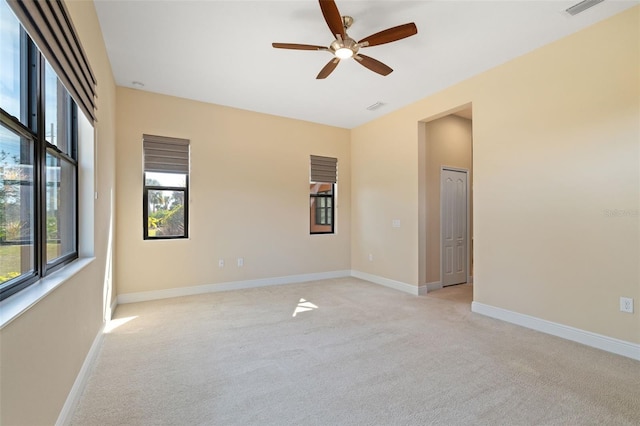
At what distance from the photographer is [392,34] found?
99.0 inches

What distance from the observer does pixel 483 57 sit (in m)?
3.38

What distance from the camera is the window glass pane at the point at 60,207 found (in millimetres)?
1915

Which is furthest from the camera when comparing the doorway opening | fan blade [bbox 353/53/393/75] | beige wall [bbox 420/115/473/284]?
beige wall [bbox 420/115/473/284]

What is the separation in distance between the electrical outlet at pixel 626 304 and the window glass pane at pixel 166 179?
206 inches

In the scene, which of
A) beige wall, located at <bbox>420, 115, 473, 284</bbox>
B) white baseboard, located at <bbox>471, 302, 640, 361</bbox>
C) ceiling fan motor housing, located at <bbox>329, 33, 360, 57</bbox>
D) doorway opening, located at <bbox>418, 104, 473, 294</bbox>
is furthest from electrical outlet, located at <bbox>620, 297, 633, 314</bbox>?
ceiling fan motor housing, located at <bbox>329, 33, 360, 57</bbox>

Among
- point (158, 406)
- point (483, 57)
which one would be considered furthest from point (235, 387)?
point (483, 57)

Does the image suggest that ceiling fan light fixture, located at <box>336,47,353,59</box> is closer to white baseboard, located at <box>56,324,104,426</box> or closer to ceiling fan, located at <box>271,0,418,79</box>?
ceiling fan, located at <box>271,0,418,79</box>

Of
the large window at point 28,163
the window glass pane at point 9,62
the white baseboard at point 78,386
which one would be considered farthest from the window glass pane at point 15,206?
the white baseboard at point 78,386

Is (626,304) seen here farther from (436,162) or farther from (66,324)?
(66,324)

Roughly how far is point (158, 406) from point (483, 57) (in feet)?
14.3

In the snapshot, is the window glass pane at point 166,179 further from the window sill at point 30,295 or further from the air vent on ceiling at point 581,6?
the air vent on ceiling at point 581,6

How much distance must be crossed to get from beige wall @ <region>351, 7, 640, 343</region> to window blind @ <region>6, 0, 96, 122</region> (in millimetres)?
4015

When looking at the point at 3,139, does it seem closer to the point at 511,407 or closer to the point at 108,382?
the point at 108,382

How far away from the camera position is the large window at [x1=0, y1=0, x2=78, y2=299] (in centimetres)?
134
